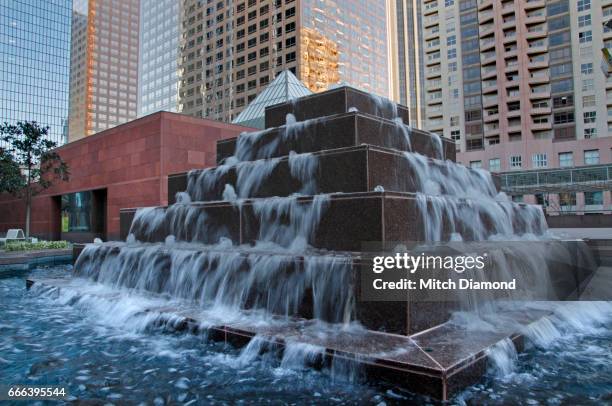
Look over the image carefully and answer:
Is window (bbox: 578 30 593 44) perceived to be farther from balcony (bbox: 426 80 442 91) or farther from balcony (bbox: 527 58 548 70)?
balcony (bbox: 426 80 442 91)

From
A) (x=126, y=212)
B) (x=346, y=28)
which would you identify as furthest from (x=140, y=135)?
→ (x=346, y=28)

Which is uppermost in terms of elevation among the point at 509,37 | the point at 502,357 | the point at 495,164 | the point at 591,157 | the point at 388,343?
the point at 509,37

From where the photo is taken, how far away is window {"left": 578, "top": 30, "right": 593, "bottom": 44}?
6278 cm

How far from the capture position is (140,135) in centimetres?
1864

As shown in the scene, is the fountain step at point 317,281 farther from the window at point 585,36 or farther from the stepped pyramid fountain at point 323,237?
the window at point 585,36

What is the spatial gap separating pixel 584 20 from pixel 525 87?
482 inches

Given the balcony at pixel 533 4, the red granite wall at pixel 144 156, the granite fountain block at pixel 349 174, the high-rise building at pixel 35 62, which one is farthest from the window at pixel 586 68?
the high-rise building at pixel 35 62

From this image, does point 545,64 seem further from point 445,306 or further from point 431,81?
point 445,306

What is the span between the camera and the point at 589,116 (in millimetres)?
62281

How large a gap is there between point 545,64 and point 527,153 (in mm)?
14827

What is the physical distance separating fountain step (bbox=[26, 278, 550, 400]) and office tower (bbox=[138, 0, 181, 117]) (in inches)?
5457

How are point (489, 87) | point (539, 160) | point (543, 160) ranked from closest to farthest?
point (543, 160), point (539, 160), point (489, 87)

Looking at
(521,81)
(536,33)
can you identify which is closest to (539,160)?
(521,81)

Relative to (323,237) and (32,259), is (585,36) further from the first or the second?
(32,259)
